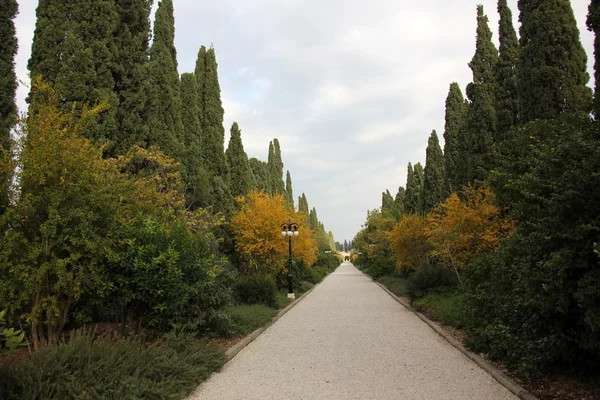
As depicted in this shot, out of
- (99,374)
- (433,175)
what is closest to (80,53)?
(99,374)

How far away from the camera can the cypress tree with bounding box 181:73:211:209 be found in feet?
59.0

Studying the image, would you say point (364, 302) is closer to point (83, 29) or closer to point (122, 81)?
point (122, 81)

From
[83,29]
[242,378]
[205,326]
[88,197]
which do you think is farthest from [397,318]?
[83,29]

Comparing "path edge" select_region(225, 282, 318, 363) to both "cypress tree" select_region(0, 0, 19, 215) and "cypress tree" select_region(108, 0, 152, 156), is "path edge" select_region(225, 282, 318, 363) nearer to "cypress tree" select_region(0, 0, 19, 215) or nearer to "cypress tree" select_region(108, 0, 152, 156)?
"cypress tree" select_region(108, 0, 152, 156)

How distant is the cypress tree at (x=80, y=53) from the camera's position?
1144 cm

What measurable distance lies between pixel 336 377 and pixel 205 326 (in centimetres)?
332

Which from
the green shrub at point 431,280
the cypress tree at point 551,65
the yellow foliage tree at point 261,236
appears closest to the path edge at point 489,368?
the green shrub at point 431,280

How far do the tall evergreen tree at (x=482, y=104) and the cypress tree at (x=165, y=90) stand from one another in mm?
11976

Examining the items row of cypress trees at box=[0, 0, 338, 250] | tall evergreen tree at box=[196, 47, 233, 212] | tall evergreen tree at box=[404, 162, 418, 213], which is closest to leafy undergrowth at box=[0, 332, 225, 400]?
row of cypress trees at box=[0, 0, 338, 250]

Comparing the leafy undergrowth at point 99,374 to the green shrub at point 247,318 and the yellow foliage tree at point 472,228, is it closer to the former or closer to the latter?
the green shrub at point 247,318

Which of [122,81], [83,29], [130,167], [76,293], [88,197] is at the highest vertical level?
[83,29]

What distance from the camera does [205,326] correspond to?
8.24 m

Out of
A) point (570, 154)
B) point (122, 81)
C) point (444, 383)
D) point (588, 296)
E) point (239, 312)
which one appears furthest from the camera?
point (122, 81)

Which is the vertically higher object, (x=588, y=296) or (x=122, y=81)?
(x=122, y=81)
